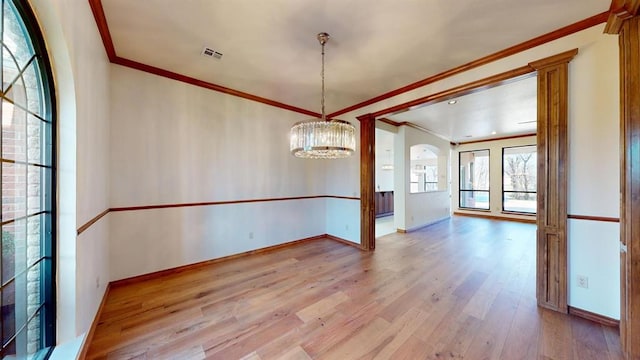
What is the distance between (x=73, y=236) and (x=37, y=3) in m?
1.31

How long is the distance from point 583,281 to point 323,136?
110 inches

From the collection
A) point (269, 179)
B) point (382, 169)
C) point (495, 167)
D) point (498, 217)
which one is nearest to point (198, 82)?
point (269, 179)

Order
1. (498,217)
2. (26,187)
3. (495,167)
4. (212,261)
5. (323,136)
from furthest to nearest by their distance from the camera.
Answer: (495,167) < (498,217) < (212,261) < (323,136) < (26,187)

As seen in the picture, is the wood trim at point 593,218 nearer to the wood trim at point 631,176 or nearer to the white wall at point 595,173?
the white wall at point 595,173

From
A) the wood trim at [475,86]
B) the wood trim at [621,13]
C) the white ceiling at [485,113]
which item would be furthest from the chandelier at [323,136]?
the white ceiling at [485,113]

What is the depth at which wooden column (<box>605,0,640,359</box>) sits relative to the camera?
1.49 metres

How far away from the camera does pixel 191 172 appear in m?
3.30

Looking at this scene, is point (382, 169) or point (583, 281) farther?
point (382, 169)

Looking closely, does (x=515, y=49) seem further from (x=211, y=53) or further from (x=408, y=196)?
(x=408, y=196)

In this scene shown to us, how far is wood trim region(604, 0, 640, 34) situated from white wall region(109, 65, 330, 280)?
12.7ft

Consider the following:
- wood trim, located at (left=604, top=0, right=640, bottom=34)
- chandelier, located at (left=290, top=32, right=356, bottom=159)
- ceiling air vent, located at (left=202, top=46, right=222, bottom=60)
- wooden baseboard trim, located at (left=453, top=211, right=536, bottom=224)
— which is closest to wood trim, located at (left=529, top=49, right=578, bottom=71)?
wood trim, located at (left=604, top=0, right=640, bottom=34)

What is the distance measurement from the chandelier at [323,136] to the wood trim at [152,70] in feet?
5.91

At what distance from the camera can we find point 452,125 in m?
5.88

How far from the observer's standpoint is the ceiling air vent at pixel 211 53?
254 cm
